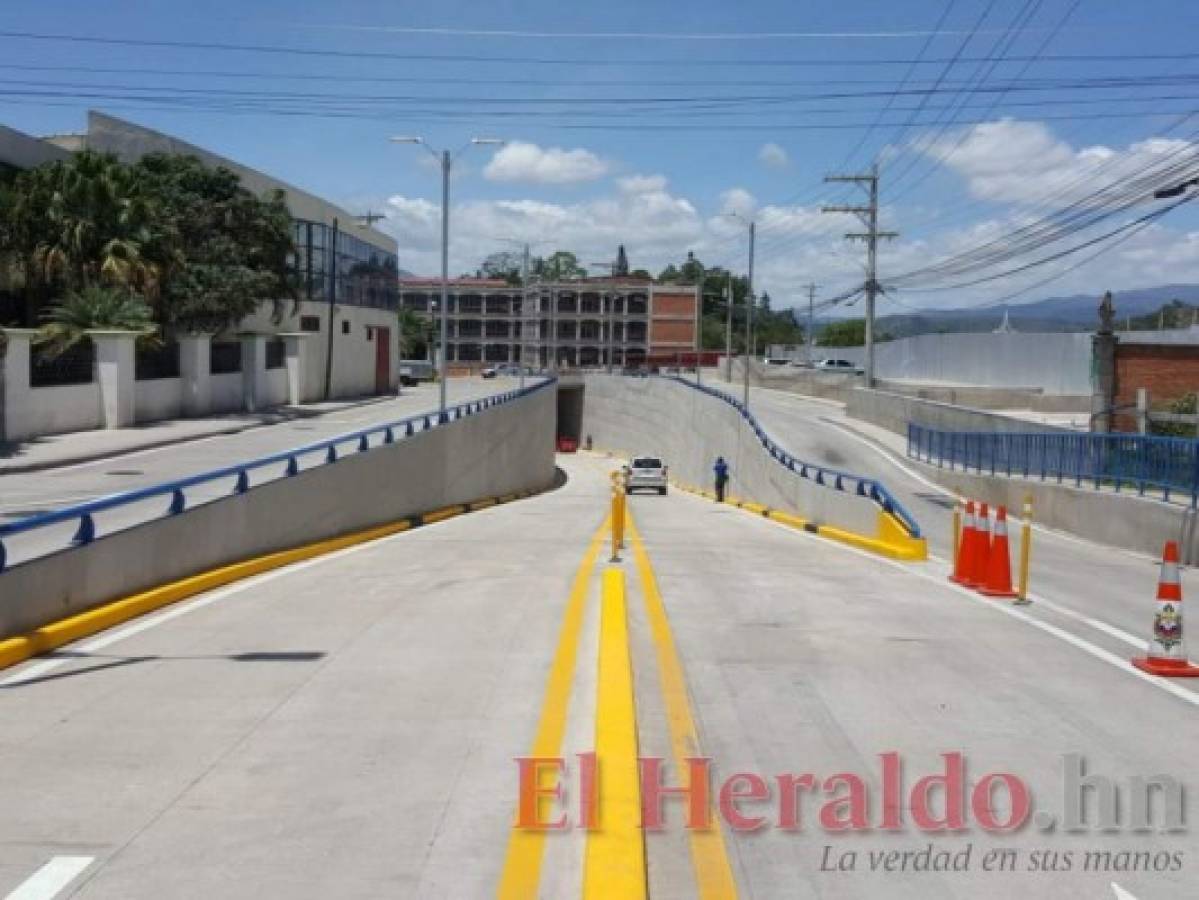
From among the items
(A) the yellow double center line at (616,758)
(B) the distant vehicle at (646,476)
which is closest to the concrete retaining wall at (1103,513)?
(A) the yellow double center line at (616,758)

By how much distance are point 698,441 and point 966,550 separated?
53.2 m

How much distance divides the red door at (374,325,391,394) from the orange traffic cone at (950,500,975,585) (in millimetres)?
59639

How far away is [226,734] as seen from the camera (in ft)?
25.6

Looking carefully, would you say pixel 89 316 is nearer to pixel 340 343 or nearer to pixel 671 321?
pixel 340 343

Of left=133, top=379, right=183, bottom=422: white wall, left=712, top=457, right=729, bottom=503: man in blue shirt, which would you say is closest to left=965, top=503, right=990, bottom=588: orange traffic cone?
left=133, top=379, right=183, bottom=422: white wall

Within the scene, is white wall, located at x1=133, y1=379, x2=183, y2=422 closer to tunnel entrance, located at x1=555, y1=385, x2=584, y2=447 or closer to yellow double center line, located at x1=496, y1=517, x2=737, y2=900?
yellow double center line, located at x1=496, y1=517, x2=737, y2=900

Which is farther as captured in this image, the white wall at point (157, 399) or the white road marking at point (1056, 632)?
the white wall at point (157, 399)

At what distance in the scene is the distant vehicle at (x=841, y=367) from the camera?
103 m

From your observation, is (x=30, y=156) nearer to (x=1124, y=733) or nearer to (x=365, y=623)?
(x=365, y=623)

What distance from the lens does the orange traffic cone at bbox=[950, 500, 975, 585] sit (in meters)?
15.5

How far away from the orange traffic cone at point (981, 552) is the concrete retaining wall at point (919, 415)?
22427 mm

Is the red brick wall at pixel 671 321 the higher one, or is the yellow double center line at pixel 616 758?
the red brick wall at pixel 671 321

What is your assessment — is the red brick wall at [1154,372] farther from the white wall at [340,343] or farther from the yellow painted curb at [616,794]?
the yellow painted curb at [616,794]

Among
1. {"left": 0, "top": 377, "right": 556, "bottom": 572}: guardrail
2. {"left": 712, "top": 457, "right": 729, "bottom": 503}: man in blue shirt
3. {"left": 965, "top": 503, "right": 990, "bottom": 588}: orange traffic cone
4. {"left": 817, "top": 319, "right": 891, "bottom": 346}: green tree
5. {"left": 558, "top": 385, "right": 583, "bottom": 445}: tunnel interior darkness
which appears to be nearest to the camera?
{"left": 0, "top": 377, "right": 556, "bottom": 572}: guardrail
